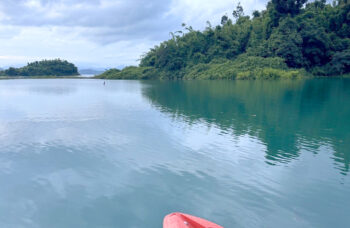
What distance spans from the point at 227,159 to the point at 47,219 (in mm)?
6459

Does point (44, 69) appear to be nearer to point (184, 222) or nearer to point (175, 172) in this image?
point (175, 172)

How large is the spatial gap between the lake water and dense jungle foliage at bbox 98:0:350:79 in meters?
46.6

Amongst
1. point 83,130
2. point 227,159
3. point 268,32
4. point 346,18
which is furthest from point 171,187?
point 346,18

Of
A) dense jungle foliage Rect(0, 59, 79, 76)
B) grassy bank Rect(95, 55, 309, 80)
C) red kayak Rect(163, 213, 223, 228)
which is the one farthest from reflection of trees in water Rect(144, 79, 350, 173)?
dense jungle foliage Rect(0, 59, 79, 76)

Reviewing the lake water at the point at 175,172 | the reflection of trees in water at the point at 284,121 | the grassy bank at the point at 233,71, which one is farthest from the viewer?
the grassy bank at the point at 233,71

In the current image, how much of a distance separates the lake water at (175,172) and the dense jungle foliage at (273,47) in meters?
46.6

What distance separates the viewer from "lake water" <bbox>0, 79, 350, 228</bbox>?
6.81m

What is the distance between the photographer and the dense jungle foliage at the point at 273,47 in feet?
196

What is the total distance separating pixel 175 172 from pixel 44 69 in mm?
116570

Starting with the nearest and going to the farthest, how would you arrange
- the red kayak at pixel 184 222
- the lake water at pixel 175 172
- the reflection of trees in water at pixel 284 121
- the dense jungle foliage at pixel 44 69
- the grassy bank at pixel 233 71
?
the red kayak at pixel 184 222 < the lake water at pixel 175 172 < the reflection of trees in water at pixel 284 121 < the grassy bank at pixel 233 71 < the dense jungle foliage at pixel 44 69

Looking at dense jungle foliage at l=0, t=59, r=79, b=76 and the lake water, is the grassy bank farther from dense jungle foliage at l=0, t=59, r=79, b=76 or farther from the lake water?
dense jungle foliage at l=0, t=59, r=79, b=76

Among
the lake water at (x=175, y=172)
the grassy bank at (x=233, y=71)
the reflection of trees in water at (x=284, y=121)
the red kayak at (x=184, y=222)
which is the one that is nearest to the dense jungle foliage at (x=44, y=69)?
the grassy bank at (x=233, y=71)

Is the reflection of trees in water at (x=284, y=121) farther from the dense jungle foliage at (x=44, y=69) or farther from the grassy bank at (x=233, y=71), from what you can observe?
the dense jungle foliage at (x=44, y=69)

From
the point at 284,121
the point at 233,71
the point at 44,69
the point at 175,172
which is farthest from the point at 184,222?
the point at 44,69
